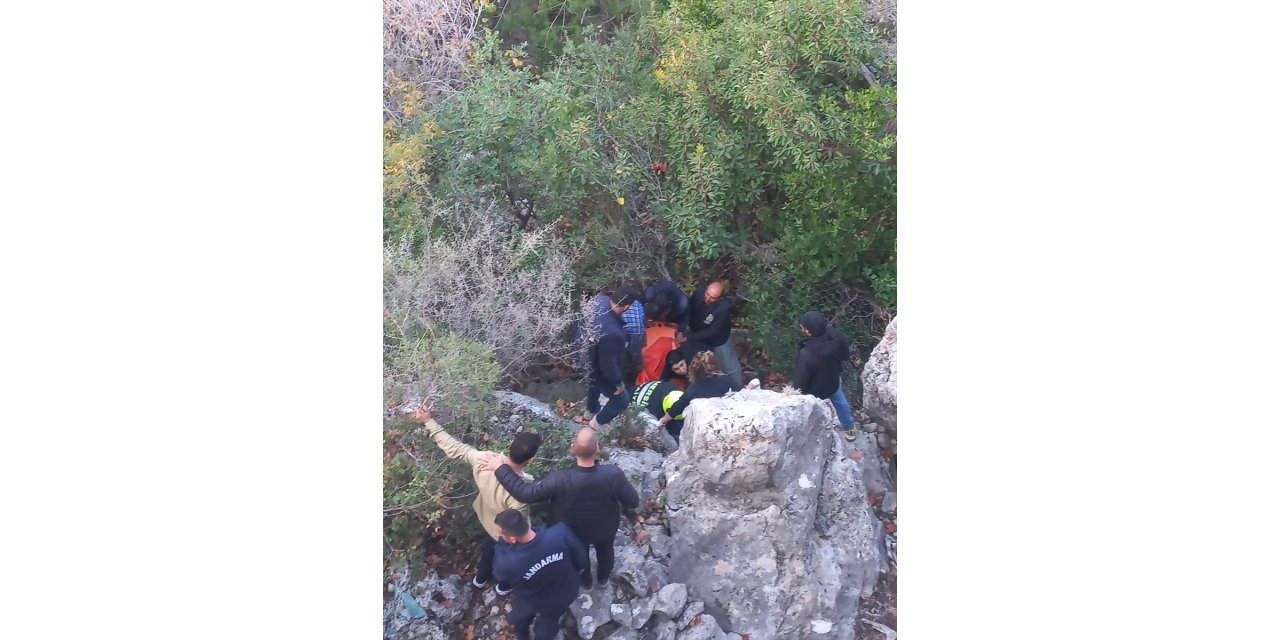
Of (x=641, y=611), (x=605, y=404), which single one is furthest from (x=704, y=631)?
(x=605, y=404)

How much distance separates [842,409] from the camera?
22.2 ft

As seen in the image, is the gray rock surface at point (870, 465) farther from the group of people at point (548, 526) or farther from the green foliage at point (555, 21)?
the green foliage at point (555, 21)

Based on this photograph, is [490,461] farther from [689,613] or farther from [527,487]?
[689,613]

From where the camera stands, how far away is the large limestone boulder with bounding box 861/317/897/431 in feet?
21.6

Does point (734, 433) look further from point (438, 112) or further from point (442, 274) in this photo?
point (438, 112)

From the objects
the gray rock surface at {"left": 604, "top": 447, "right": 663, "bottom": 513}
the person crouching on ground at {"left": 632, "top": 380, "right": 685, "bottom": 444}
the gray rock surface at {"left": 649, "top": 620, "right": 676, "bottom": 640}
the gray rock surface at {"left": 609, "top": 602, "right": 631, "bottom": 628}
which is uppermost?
the person crouching on ground at {"left": 632, "top": 380, "right": 685, "bottom": 444}

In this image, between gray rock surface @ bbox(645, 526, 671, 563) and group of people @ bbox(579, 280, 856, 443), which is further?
group of people @ bbox(579, 280, 856, 443)

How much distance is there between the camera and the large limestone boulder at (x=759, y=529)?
18.9 feet

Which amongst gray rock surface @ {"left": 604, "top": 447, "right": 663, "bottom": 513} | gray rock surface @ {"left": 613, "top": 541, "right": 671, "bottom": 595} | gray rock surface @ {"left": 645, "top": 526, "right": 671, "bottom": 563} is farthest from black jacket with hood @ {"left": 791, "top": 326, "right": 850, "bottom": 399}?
gray rock surface @ {"left": 613, "top": 541, "right": 671, "bottom": 595}

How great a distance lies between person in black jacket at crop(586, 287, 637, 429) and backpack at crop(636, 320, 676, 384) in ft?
0.69

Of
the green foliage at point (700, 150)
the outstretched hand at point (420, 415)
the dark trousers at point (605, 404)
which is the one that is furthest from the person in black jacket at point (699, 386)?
the outstretched hand at point (420, 415)

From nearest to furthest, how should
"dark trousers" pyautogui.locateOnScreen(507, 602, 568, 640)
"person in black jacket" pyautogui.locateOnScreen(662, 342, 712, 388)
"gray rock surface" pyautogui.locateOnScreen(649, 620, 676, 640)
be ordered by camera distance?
"dark trousers" pyautogui.locateOnScreen(507, 602, 568, 640), "gray rock surface" pyautogui.locateOnScreen(649, 620, 676, 640), "person in black jacket" pyautogui.locateOnScreen(662, 342, 712, 388)

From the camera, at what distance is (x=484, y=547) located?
591 cm

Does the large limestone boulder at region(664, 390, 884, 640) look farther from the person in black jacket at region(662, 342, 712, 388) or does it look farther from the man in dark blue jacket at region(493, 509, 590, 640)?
the person in black jacket at region(662, 342, 712, 388)
